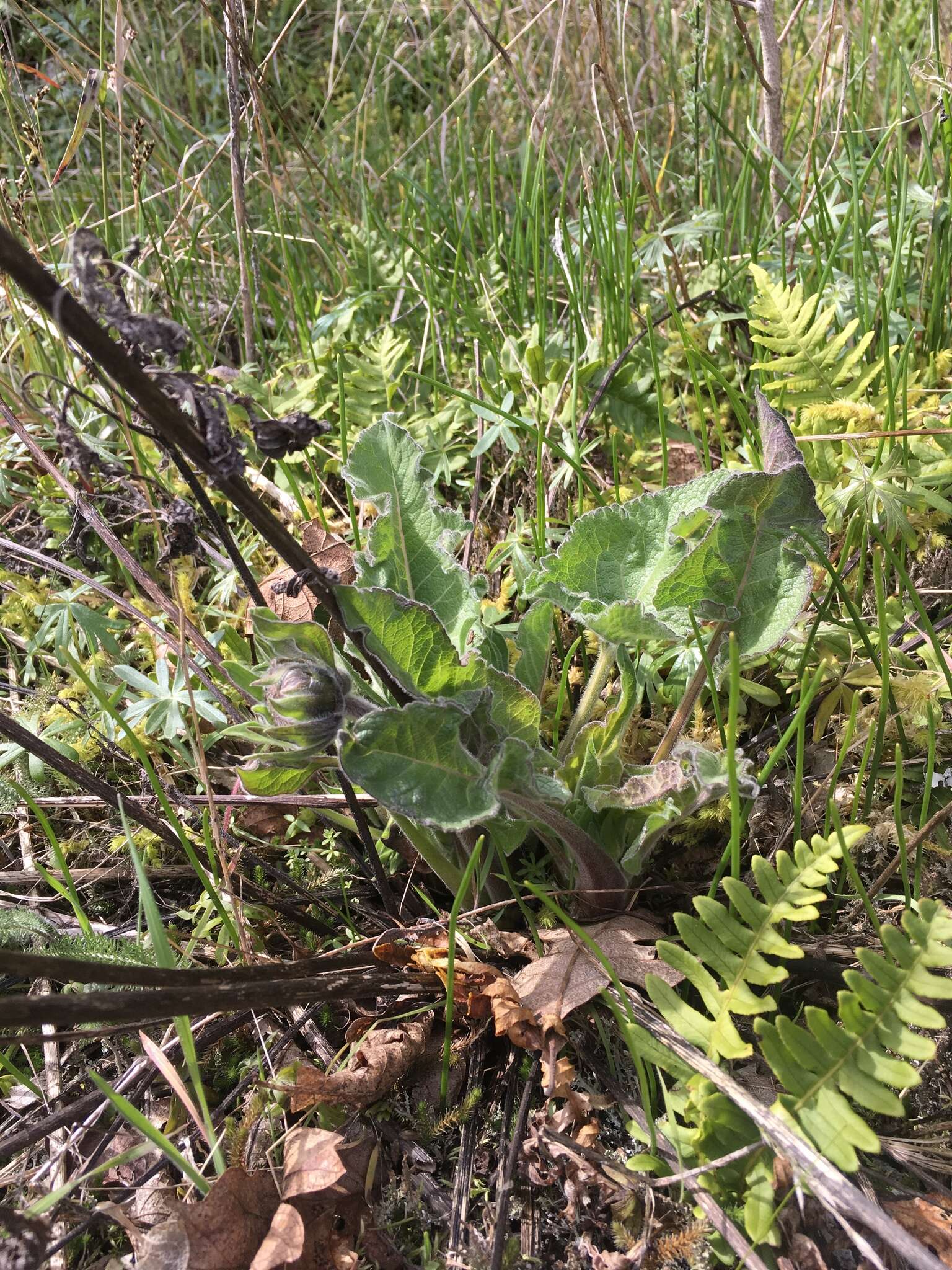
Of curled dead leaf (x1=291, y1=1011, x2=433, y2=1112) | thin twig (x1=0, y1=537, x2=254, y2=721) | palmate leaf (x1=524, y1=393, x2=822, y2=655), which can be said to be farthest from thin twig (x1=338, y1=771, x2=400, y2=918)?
palmate leaf (x1=524, y1=393, x2=822, y2=655)

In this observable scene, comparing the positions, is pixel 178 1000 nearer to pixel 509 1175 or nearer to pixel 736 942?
pixel 509 1175

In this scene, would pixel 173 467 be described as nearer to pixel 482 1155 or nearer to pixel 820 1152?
pixel 482 1155

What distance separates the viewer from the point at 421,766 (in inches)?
47.2

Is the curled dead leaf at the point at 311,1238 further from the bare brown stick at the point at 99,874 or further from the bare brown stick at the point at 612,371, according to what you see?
the bare brown stick at the point at 612,371

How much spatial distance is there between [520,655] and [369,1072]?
0.66 metres

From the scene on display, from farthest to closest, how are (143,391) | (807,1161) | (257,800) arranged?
1. (257,800)
2. (807,1161)
3. (143,391)

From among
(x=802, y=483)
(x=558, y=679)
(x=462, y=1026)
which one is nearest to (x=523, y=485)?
(x=558, y=679)

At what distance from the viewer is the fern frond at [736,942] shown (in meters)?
1.14

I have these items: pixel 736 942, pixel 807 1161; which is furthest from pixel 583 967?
pixel 807 1161

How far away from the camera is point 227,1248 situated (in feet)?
3.83

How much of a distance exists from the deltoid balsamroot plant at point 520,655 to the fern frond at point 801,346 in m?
0.51

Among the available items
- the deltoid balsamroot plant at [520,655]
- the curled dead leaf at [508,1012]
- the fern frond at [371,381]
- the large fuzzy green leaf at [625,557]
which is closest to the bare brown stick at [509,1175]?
the curled dead leaf at [508,1012]

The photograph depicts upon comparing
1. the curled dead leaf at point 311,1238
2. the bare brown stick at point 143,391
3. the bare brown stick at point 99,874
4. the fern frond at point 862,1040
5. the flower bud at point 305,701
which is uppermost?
the bare brown stick at point 143,391

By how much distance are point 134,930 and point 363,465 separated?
89 cm
